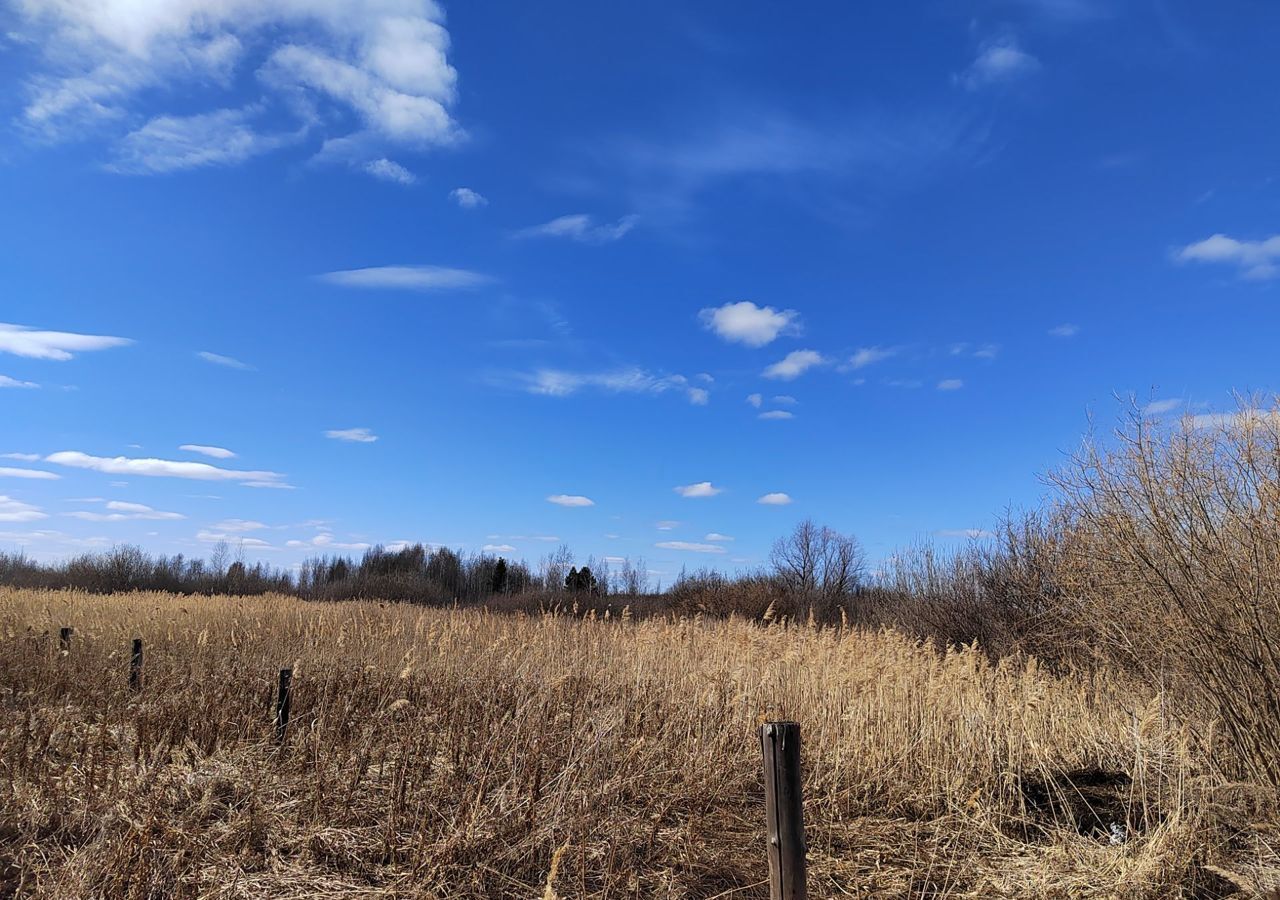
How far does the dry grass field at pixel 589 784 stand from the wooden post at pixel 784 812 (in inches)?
40.4

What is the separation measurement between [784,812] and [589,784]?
3050 millimetres

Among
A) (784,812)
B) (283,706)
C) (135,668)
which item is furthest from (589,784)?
(135,668)

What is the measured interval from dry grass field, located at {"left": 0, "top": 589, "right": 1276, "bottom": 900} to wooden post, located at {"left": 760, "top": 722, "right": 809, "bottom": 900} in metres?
1.03

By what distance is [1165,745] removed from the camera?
7.21 metres

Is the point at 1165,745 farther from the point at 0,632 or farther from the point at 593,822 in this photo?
the point at 0,632

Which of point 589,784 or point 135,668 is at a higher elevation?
point 135,668

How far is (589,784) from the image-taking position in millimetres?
6070

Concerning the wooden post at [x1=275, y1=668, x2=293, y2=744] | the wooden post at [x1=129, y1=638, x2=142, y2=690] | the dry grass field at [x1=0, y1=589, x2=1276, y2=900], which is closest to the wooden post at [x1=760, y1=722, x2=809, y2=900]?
the dry grass field at [x1=0, y1=589, x2=1276, y2=900]

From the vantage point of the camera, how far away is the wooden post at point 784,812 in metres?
3.39

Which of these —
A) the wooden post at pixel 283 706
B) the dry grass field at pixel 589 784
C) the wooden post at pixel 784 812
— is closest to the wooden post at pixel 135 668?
the dry grass field at pixel 589 784

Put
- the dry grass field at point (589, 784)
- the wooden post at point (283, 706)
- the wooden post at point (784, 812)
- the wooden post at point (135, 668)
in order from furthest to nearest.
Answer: the wooden post at point (135, 668) < the wooden post at point (283, 706) < the dry grass field at point (589, 784) < the wooden post at point (784, 812)

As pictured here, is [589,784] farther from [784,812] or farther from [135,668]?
[135,668]

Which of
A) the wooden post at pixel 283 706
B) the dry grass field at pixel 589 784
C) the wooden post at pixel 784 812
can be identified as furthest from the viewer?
the wooden post at pixel 283 706

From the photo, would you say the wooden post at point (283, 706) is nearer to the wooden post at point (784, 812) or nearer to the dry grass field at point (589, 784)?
the dry grass field at point (589, 784)
